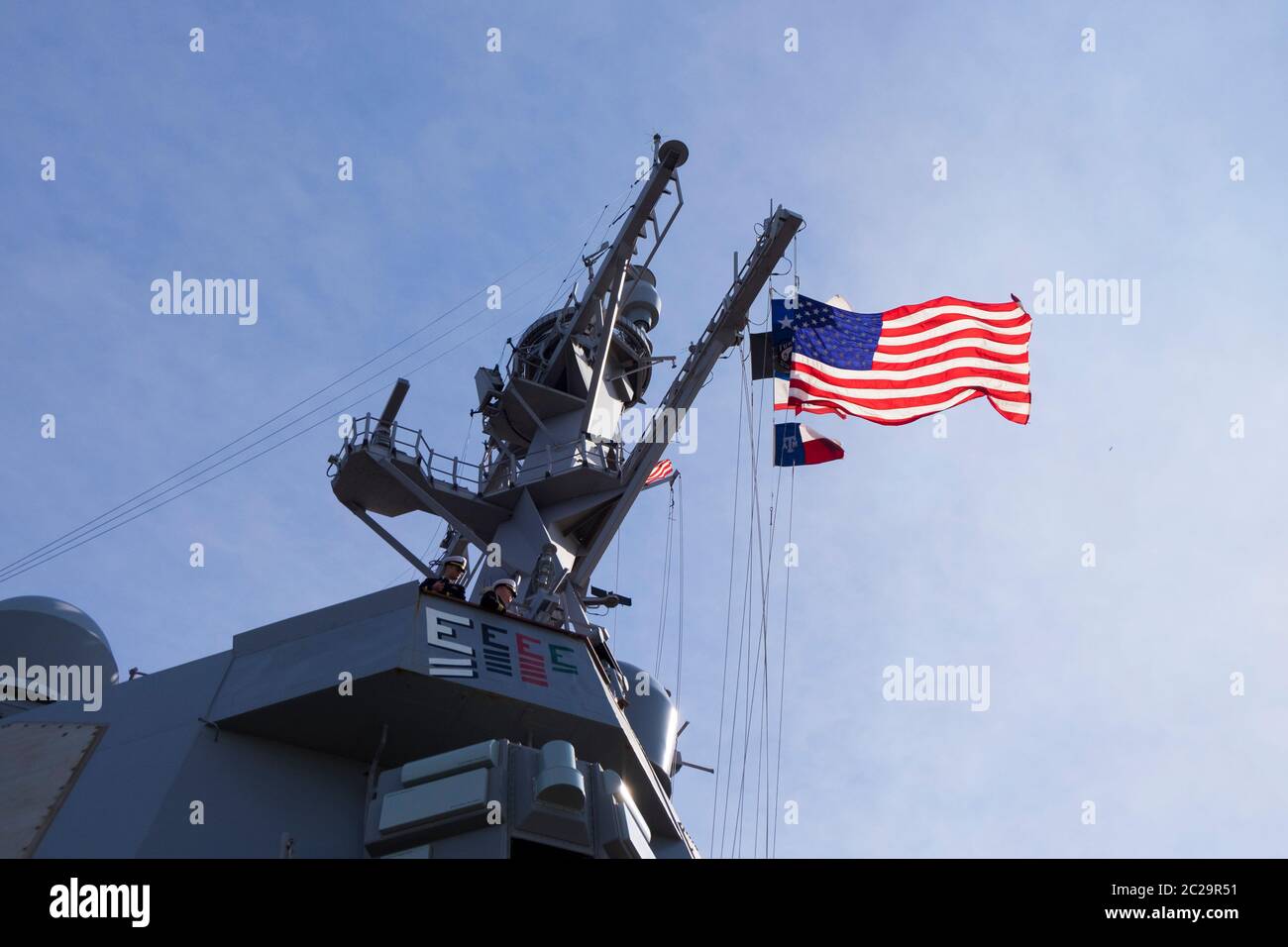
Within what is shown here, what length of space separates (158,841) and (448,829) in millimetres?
1633

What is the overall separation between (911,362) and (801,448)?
4.91ft

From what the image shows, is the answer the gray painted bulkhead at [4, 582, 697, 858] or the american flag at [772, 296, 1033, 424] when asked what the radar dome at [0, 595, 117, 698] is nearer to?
the gray painted bulkhead at [4, 582, 697, 858]

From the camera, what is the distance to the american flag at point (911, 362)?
527 inches

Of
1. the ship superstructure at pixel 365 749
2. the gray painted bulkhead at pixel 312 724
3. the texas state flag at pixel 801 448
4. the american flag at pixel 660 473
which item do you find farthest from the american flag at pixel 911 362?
the gray painted bulkhead at pixel 312 724

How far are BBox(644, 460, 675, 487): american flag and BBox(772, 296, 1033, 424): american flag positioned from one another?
189 cm

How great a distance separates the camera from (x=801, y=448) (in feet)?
44.0

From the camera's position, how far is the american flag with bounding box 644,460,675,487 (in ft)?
48.6

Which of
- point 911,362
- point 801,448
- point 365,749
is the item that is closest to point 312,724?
point 365,749

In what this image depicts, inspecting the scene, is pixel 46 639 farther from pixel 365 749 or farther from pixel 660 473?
pixel 660 473

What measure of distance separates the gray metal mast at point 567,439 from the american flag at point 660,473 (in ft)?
1.42

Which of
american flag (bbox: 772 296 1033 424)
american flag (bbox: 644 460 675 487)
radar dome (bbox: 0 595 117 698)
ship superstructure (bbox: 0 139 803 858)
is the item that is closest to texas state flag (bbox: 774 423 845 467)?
american flag (bbox: 772 296 1033 424)

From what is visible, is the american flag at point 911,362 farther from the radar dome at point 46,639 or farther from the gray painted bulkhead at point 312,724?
the radar dome at point 46,639
